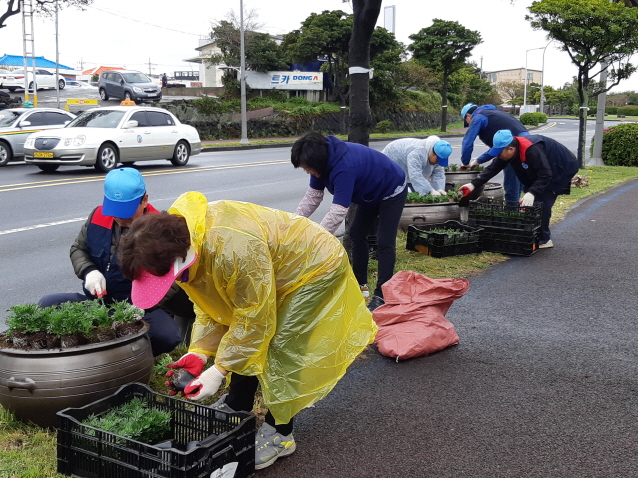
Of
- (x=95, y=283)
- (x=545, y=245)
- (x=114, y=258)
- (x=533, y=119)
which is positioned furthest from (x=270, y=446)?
(x=533, y=119)

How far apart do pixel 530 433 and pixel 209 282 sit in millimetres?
1981

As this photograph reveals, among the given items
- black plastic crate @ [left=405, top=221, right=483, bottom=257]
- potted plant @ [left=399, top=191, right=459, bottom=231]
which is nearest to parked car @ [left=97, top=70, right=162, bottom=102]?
potted plant @ [left=399, top=191, right=459, bottom=231]

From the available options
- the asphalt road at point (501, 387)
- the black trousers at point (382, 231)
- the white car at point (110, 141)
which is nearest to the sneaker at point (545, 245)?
the asphalt road at point (501, 387)

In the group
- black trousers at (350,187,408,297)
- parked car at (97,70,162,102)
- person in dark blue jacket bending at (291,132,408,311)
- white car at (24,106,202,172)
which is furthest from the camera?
parked car at (97,70,162,102)

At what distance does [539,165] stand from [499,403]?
474 cm

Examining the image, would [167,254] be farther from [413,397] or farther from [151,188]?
[151,188]

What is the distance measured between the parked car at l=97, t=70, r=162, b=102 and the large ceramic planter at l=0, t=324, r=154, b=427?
3342 cm

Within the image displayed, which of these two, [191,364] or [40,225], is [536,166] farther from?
[40,225]

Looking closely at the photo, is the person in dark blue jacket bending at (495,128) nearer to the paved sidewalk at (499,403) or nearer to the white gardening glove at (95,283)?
the paved sidewalk at (499,403)

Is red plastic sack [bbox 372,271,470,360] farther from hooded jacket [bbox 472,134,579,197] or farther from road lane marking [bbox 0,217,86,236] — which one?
road lane marking [bbox 0,217,86,236]

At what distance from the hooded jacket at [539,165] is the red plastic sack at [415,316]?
12.1 feet

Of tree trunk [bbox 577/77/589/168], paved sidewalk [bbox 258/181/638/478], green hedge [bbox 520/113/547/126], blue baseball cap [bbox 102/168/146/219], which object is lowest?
paved sidewalk [bbox 258/181/638/478]

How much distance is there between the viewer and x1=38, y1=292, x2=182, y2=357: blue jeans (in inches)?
163

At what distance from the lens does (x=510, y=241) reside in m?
8.24
